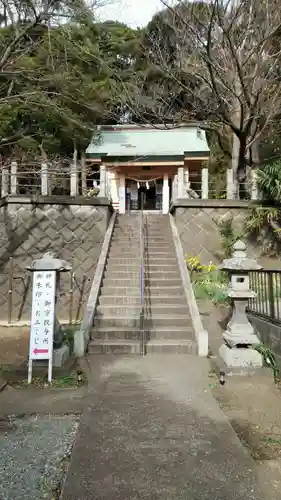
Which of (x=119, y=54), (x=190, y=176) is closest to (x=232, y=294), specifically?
(x=190, y=176)

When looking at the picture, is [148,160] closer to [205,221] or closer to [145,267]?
[205,221]

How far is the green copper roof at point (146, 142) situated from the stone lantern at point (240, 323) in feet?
40.2

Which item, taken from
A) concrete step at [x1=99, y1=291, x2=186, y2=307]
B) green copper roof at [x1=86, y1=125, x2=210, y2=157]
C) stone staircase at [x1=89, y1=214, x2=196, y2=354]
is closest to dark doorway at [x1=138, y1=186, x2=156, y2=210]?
green copper roof at [x1=86, y1=125, x2=210, y2=157]

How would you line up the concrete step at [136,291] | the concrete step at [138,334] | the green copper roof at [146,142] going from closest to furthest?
the concrete step at [138,334], the concrete step at [136,291], the green copper roof at [146,142]

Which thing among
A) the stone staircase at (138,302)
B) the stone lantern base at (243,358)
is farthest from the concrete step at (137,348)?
the stone lantern base at (243,358)

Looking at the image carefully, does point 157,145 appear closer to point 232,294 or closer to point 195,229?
point 195,229

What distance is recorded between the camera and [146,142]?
1992 centimetres

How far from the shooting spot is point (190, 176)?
19.9 m

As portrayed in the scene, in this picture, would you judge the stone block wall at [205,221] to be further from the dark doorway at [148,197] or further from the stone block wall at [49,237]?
the dark doorway at [148,197]

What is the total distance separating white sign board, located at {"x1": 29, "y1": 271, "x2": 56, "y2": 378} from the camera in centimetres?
544

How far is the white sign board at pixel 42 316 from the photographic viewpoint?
17.8ft

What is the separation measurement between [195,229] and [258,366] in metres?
7.14

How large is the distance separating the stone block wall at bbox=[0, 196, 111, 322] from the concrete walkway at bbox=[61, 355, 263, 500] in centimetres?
681

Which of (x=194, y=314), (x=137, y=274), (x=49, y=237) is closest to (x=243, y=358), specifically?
(x=194, y=314)
